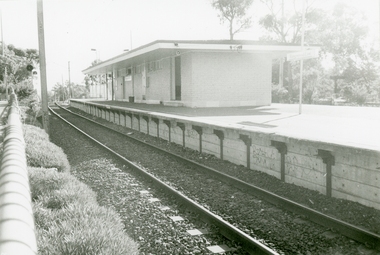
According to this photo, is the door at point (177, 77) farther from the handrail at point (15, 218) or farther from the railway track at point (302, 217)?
the handrail at point (15, 218)

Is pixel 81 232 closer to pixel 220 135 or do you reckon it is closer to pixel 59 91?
pixel 220 135

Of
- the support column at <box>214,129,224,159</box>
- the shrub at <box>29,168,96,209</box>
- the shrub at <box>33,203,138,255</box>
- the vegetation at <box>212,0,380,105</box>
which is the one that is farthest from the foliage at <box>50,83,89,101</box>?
the shrub at <box>33,203,138,255</box>

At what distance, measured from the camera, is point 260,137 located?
8.27 meters

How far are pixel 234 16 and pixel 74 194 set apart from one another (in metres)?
41.5

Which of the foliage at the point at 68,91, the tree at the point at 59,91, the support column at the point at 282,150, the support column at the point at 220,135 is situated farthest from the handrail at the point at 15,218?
the tree at the point at 59,91

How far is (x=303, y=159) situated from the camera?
23.6 ft

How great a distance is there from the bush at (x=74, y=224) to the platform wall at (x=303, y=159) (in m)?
3.63

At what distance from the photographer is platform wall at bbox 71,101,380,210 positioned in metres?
5.82

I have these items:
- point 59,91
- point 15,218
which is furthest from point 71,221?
point 59,91

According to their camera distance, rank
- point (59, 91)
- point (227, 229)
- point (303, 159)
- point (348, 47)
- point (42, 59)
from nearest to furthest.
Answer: point (227, 229) < point (303, 159) < point (42, 59) < point (348, 47) < point (59, 91)

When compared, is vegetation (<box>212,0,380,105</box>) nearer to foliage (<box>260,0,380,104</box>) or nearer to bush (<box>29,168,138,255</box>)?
foliage (<box>260,0,380,104</box>)

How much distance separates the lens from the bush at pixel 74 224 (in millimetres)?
3643

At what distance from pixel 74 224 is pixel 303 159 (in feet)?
14.8

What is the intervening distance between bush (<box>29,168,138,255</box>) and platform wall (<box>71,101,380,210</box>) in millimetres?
3629
